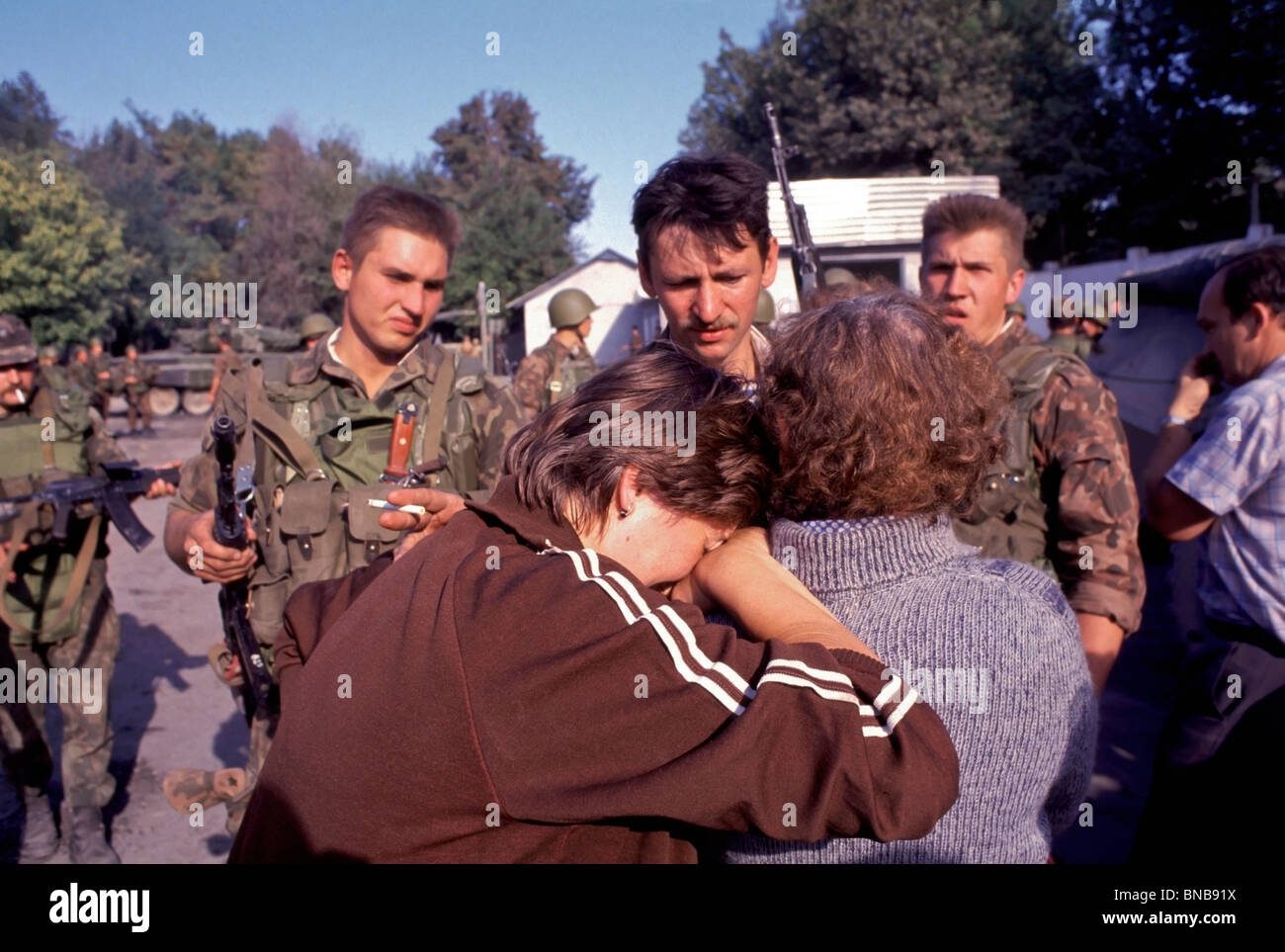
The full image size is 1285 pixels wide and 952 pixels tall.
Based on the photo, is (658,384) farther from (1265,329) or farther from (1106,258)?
(1106,258)

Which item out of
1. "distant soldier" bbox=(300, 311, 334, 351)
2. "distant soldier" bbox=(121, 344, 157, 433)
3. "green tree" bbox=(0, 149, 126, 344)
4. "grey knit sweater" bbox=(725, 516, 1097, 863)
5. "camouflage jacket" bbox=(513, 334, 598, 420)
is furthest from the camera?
"green tree" bbox=(0, 149, 126, 344)

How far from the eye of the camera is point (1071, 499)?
8.46 ft

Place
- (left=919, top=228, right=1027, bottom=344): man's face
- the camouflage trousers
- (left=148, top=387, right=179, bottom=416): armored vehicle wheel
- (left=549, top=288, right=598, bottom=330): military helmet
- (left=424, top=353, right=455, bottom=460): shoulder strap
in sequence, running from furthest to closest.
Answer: (left=148, top=387, right=179, bottom=416): armored vehicle wheel → (left=549, top=288, right=598, bottom=330): military helmet → the camouflage trousers → (left=424, top=353, right=455, bottom=460): shoulder strap → (left=919, top=228, right=1027, bottom=344): man's face

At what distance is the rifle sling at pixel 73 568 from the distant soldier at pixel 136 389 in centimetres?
2017

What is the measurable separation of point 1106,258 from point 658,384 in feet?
97.3

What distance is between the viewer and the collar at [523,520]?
1.40 m

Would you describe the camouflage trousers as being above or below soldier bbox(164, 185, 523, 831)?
below

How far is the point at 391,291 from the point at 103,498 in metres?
1.85

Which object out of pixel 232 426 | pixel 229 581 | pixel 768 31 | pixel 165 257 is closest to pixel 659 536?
pixel 232 426

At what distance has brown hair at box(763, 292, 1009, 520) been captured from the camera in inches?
54.8

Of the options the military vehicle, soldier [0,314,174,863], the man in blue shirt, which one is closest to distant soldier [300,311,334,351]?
soldier [0,314,174,863]

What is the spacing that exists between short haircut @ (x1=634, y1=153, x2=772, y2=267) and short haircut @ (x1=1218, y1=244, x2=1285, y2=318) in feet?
5.07

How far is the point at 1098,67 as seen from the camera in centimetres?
2745

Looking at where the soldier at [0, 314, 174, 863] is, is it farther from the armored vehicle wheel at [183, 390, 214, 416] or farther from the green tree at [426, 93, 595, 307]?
the armored vehicle wheel at [183, 390, 214, 416]
